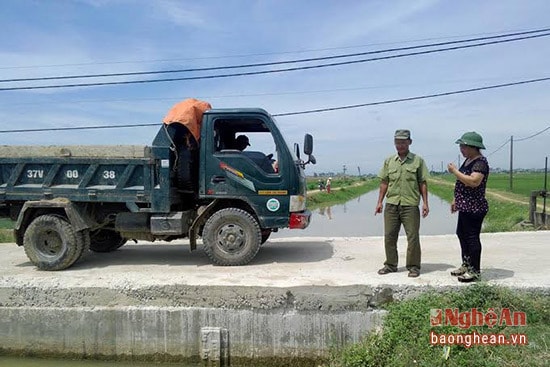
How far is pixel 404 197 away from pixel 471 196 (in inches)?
30.1

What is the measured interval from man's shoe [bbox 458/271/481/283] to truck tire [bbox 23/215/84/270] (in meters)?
5.00

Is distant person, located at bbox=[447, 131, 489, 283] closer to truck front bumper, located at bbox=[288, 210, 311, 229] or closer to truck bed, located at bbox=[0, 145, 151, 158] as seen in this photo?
truck front bumper, located at bbox=[288, 210, 311, 229]

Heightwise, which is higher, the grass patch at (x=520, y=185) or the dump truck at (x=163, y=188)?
the dump truck at (x=163, y=188)

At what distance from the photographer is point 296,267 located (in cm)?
619

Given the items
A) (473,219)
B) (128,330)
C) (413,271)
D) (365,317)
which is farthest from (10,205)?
(473,219)

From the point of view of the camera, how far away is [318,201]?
38.0m

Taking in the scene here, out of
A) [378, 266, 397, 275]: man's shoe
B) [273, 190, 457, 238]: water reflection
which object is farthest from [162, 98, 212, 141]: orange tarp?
[273, 190, 457, 238]: water reflection

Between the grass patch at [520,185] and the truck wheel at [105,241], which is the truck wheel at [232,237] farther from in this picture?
the grass patch at [520,185]

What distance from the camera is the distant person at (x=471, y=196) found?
4941 millimetres

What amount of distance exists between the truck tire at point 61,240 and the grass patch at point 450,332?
3.82 metres

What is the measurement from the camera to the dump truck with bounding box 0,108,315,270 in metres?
6.15

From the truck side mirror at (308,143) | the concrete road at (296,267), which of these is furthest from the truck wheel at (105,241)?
the truck side mirror at (308,143)

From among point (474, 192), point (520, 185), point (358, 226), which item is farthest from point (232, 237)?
point (520, 185)

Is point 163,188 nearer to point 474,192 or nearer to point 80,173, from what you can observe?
point 80,173
